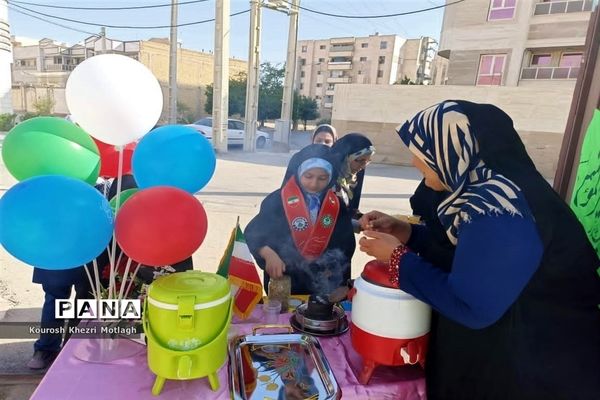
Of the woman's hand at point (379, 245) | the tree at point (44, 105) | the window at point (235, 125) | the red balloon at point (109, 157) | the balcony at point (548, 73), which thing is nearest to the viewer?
the woman's hand at point (379, 245)

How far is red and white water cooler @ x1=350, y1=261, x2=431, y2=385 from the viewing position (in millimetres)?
1210

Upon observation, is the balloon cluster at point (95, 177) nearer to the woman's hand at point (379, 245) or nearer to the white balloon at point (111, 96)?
the white balloon at point (111, 96)

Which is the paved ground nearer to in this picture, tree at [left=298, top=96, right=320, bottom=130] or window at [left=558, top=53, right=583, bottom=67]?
window at [left=558, top=53, right=583, bottom=67]

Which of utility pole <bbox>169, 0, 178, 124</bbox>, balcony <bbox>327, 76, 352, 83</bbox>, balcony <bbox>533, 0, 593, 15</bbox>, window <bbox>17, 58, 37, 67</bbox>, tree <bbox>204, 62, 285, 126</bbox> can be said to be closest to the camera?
utility pole <bbox>169, 0, 178, 124</bbox>

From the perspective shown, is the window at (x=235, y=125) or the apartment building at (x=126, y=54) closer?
the window at (x=235, y=125)

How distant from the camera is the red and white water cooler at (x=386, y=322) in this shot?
121 centimetres

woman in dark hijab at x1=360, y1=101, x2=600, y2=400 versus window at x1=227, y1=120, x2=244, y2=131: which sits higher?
woman in dark hijab at x1=360, y1=101, x2=600, y2=400

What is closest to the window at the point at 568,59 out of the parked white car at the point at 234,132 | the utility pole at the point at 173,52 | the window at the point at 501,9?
the window at the point at 501,9

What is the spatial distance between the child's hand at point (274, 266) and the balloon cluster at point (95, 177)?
1.69 ft

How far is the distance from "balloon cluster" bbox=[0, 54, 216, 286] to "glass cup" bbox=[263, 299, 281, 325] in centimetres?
53

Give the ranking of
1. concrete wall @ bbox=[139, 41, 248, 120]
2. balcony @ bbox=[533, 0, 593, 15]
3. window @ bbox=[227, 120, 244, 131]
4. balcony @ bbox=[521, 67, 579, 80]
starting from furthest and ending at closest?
concrete wall @ bbox=[139, 41, 248, 120] < window @ bbox=[227, 120, 244, 131] < balcony @ bbox=[521, 67, 579, 80] < balcony @ bbox=[533, 0, 593, 15]

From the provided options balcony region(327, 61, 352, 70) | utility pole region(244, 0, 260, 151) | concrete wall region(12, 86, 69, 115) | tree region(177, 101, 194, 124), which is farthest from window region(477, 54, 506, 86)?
balcony region(327, 61, 352, 70)

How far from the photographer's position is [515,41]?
1716cm

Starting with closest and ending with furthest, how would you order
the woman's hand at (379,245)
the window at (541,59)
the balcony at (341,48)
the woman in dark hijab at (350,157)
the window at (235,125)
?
the woman's hand at (379,245) → the woman in dark hijab at (350,157) → the window at (541,59) → the window at (235,125) → the balcony at (341,48)
